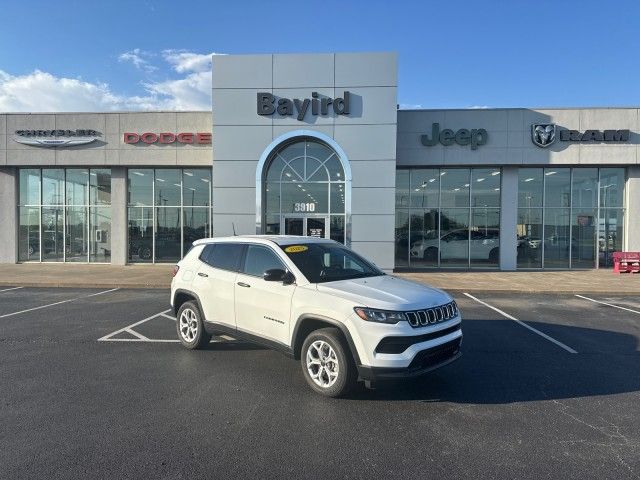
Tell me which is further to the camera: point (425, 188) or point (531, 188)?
point (425, 188)

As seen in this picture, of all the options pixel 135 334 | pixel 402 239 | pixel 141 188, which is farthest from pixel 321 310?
pixel 141 188

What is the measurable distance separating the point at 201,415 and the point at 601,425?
3.89m

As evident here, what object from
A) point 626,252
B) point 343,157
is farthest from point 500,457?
point 626,252

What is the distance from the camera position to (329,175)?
17.1 metres

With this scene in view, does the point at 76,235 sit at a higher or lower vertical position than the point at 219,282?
higher

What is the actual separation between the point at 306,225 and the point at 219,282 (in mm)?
11342

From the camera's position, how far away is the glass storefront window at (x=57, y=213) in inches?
803

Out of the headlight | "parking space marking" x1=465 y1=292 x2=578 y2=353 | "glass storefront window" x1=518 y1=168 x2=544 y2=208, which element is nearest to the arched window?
"parking space marking" x1=465 y1=292 x2=578 y2=353

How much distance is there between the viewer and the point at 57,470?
3150mm

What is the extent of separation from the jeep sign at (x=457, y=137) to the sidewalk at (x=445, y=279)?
5.78 metres

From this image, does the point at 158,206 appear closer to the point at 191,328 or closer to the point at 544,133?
the point at 191,328

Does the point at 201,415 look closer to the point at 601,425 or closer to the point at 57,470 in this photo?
the point at 57,470

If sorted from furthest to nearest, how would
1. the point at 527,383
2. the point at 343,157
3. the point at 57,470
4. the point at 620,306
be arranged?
the point at 343,157, the point at 620,306, the point at 527,383, the point at 57,470

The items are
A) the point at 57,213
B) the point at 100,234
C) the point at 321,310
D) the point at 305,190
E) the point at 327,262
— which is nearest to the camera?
the point at 321,310
